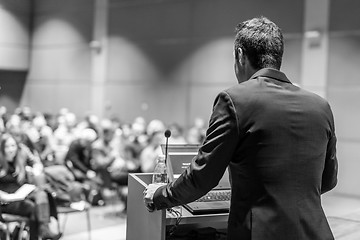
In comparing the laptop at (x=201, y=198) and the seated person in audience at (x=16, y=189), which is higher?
the laptop at (x=201, y=198)

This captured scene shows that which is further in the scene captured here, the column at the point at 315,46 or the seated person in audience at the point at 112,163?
the column at the point at 315,46

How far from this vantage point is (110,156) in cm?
776

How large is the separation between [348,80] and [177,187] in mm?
7534

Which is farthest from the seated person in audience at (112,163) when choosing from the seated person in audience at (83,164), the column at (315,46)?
the column at (315,46)

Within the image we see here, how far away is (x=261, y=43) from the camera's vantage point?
1.72 m

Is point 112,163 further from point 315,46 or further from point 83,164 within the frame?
point 315,46

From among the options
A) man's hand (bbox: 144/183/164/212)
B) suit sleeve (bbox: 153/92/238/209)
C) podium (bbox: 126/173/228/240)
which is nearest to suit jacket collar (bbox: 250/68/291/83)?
suit sleeve (bbox: 153/92/238/209)

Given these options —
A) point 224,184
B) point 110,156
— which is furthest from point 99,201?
point 224,184

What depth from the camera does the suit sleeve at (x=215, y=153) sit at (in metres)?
1.63

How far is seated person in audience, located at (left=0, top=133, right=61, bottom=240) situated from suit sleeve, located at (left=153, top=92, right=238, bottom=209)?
3.00 metres

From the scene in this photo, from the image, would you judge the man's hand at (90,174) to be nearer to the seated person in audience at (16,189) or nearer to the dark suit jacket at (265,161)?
the seated person in audience at (16,189)

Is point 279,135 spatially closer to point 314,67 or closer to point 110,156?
point 110,156

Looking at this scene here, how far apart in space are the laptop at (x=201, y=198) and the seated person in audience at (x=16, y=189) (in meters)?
2.30

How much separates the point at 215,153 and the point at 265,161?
174mm
